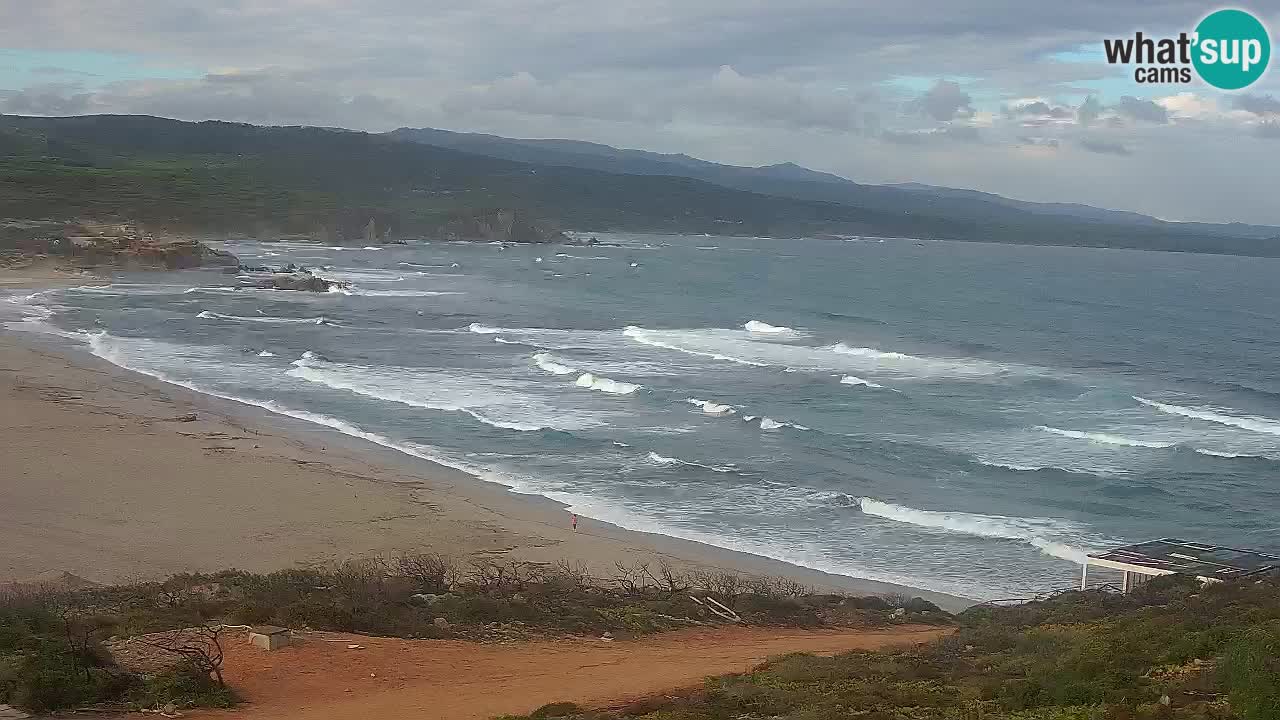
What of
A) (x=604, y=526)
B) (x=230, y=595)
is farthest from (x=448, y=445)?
(x=230, y=595)

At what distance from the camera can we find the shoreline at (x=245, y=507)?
2127 centimetres

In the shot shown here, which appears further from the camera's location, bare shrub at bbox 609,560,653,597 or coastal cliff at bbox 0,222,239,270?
coastal cliff at bbox 0,222,239,270

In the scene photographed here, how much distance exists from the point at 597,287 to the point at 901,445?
174 feet

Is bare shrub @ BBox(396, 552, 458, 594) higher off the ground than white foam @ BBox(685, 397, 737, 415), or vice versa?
bare shrub @ BBox(396, 552, 458, 594)

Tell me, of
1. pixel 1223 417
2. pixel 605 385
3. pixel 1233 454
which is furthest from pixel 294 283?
pixel 1233 454

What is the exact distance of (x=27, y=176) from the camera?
114 m

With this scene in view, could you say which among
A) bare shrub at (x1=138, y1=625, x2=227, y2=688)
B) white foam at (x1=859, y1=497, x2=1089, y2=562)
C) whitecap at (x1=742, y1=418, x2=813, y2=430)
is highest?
bare shrub at (x1=138, y1=625, x2=227, y2=688)

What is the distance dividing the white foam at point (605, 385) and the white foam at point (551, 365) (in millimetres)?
1838

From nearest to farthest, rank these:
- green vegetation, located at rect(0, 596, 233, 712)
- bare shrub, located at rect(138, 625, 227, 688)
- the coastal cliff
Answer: green vegetation, located at rect(0, 596, 233, 712)
bare shrub, located at rect(138, 625, 227, 688)
the coastal cliff

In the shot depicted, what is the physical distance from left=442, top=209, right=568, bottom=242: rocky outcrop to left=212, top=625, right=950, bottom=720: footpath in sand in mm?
124747

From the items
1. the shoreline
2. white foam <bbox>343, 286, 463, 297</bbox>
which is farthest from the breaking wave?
white foam <bbox>343, 286, 463, 297</bbox>

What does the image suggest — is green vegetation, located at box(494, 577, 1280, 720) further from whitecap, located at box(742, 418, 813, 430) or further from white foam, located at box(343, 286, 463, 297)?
white foam, located at box(343, 286, 463, 297)

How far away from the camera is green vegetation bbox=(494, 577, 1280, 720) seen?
9.70m

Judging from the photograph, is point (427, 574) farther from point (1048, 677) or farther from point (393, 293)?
point (393, 293)
